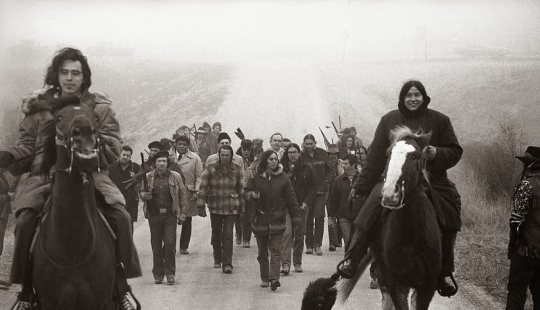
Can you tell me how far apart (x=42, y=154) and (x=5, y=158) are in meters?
0.33

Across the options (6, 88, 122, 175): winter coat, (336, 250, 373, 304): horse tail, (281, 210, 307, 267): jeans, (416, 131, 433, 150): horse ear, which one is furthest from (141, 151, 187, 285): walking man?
(6, 88, 122, 175): winter coat

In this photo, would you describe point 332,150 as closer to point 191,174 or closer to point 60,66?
point 191,174

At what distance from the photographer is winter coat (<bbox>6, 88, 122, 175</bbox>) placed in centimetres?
665

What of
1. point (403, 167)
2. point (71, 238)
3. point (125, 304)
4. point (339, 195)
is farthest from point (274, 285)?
point (71, 238)

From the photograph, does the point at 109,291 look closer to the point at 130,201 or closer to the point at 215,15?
the point at 130,201

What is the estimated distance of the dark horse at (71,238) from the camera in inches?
235

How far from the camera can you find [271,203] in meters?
14.0

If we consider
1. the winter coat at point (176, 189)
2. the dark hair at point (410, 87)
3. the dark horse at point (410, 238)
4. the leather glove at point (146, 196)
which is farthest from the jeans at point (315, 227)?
the dark hair at point (410, 87)

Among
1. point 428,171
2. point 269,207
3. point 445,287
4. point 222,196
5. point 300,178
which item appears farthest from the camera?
point 300,178

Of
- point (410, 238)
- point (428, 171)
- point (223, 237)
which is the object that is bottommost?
point (223, 237)

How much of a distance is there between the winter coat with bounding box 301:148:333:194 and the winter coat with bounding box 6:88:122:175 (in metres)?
10.6

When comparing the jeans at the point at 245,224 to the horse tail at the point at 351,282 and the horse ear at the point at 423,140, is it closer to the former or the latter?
the horse tail at the point at 351,282

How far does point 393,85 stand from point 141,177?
56191 millimetres

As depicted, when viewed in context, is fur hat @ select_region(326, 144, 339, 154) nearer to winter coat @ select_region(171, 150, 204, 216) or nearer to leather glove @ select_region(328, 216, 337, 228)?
leather glove @ select_region(328, 216, 337, 228)
